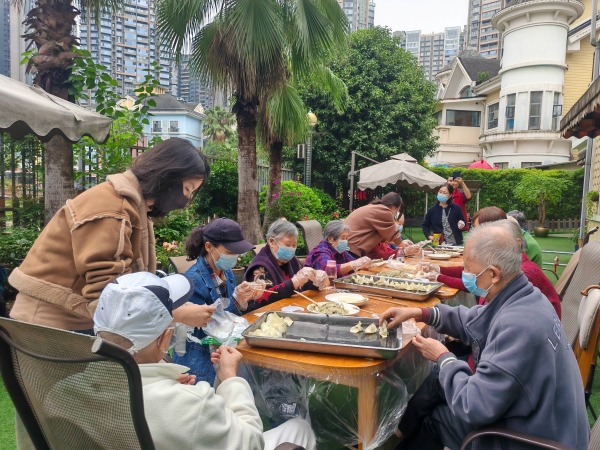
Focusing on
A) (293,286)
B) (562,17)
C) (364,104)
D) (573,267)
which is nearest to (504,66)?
(562,17)

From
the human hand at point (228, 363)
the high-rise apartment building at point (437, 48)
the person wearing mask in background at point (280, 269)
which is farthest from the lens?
the high-rise apartment building at point (437, 48)

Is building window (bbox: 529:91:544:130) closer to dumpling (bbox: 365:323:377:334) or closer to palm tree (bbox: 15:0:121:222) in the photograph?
palm tree (bbox: 15:0:121:222)

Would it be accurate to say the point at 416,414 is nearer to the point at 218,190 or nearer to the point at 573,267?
the point at 573,267

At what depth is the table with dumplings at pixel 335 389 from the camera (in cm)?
221

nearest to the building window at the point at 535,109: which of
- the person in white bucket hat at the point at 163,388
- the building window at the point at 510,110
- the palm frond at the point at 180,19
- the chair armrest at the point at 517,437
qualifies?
the building window at the point at 510,110

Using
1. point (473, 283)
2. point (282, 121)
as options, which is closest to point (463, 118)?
point (282, 121)

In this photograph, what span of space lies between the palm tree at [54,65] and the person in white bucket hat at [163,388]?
5.24 metres

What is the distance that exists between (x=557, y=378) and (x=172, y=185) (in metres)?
1.93

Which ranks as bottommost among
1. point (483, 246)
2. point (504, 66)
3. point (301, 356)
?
point (301, 356)

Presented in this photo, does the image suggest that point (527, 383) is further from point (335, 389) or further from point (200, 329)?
point (200, 329)

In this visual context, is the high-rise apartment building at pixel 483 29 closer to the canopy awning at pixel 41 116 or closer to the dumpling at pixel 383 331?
the canopy awning at pixel 41 116

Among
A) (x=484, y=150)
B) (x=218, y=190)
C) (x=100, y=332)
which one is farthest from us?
(x=484, y=150)

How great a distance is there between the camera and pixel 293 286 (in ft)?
A: 11.5

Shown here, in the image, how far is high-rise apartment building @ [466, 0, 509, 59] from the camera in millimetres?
Result: 97562
